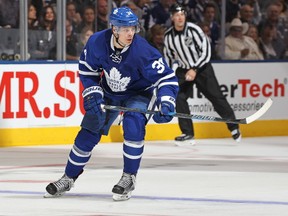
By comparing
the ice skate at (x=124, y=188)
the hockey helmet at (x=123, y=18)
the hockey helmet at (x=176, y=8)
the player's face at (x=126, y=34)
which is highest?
the hockey helmet at (x=123, y=18)

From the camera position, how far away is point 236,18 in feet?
51.9

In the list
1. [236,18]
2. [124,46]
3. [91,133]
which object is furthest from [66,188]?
[236,18]

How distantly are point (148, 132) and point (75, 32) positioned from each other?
4.71ft

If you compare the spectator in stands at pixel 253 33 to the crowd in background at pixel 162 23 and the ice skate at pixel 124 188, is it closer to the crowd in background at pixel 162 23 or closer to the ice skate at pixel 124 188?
the crowd in background at pixel 162 23

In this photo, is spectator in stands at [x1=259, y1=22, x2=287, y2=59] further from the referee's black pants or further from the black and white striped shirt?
the black and white striped shirt

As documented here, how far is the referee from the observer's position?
14258 mm

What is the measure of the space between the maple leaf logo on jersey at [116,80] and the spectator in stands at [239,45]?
685 cm

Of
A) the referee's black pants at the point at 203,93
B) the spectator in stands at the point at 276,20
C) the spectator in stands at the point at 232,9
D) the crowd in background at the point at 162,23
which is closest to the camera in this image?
the crowd in background at the point at 162,23

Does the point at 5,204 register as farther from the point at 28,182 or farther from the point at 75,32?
the point at 75,32

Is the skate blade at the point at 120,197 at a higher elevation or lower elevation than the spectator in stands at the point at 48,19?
lower

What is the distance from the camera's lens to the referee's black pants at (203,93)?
14.4m

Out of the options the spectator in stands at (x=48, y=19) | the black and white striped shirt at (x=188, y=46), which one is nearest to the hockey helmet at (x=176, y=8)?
the black and white striped shirt at (x=188, y=46)

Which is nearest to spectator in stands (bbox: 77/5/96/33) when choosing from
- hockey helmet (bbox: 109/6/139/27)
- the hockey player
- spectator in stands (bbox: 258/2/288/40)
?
spectator in stands (bbox: 258/2/288/40)

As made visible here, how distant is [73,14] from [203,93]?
5.69 ft
